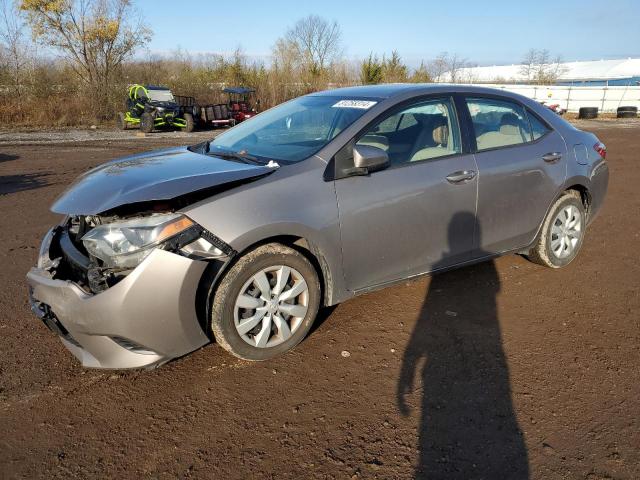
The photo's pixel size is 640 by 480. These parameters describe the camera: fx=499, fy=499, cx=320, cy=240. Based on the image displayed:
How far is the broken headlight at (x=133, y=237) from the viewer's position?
268 centimetres

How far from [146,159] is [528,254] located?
11.4 ft

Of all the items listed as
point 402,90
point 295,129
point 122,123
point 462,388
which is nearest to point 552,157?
point 402,90

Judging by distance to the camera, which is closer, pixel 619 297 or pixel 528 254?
pixel 619 297

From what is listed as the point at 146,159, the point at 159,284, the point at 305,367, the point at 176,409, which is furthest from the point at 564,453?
the point at 146,159

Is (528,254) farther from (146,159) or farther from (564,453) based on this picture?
(146,159)

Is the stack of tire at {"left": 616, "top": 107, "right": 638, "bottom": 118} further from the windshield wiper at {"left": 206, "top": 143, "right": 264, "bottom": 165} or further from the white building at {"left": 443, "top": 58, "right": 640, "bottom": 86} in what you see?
the windshield wiper at {"left": 206, "top": 143, "right": 264, "bottom": 165}

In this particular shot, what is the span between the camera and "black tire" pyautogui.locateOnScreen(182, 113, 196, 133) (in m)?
19.5

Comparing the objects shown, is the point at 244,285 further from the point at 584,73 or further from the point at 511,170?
the point at 584,73

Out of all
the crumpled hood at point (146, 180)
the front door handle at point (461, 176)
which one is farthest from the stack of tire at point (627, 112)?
the crumpled hood at point (146, 180)

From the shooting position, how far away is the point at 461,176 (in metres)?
3.74

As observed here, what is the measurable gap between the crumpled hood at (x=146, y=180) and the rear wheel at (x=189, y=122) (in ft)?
55.1

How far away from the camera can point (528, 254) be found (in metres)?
4.71

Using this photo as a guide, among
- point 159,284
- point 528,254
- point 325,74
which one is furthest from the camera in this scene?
point 325,74

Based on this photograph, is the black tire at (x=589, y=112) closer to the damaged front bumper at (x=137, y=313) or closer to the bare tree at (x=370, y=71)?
the bare tree at (x=370, y=71)
